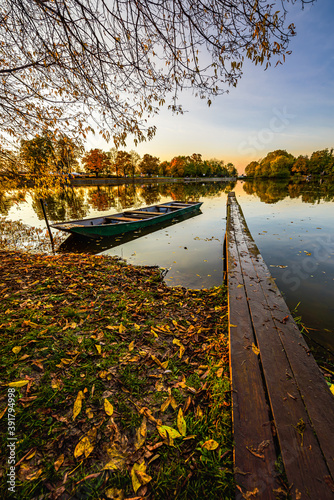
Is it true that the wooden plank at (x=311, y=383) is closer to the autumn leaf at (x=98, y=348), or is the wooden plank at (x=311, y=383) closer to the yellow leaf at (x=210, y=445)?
the yellow leaf at (x=210, y=445)

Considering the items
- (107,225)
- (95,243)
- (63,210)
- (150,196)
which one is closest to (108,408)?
(107,225)

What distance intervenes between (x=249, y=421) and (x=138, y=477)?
104 cm

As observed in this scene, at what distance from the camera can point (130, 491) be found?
1.60 metres

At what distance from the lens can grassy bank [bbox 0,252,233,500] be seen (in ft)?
5.46

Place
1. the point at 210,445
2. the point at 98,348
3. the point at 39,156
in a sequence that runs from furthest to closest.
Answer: the point at 39,156 < the point at 98,348 < the point at 210,445

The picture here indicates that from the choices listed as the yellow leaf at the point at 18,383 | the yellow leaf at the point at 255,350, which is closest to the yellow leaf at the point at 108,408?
the yellow leaf at the point at 18,383

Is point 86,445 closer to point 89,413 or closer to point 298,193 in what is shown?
point 89,413

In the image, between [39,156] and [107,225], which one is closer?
[39,156]

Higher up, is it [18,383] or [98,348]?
[18,383]

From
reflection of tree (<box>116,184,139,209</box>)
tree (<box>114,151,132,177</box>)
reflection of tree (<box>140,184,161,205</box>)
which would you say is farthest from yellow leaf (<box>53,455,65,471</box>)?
tree (<box>114,151,132,177</box>)

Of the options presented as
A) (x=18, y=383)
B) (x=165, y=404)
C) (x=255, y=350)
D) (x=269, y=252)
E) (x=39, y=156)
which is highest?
(x=39, y=156)

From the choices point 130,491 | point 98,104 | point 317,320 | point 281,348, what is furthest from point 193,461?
point 98,104

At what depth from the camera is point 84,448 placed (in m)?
1.83

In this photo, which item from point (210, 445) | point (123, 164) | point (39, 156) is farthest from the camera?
point (123, 164)
